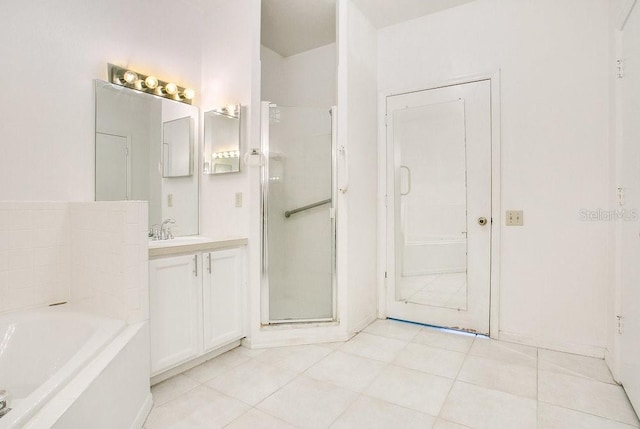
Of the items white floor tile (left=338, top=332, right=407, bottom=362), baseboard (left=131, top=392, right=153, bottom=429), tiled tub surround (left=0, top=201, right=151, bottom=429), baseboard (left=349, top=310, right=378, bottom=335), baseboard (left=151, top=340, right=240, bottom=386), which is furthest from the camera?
baseboard (left=349, top=310, right=378, bottom=335)

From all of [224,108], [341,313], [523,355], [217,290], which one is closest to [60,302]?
[217,290]

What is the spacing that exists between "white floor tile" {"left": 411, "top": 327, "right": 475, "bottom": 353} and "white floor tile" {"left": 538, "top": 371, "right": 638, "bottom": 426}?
517mm

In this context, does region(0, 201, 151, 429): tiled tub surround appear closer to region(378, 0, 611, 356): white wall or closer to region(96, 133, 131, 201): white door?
region(96, 133, 131, 201): white door

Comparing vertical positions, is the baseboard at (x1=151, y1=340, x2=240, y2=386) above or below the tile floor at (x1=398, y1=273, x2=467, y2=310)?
below

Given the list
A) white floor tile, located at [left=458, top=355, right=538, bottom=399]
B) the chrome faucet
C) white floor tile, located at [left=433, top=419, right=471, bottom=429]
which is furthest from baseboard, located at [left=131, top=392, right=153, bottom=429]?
white floor tile, located at [left=458, top=355, right=538, bottom=399]

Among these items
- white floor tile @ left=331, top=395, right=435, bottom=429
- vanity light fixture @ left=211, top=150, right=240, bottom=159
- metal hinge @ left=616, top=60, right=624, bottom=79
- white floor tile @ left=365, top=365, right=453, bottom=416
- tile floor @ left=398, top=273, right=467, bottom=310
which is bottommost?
white floor tile @ left=331, top=395, right=435, bottom=429

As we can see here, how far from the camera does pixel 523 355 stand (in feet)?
7.29

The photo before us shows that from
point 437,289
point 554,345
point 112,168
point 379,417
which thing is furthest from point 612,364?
point 112,168

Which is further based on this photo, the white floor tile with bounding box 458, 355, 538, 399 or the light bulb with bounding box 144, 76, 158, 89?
the light bulb with bounding box 144, 76, 158, 89

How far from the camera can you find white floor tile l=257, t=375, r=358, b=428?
60.9 inches

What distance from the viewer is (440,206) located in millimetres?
2744

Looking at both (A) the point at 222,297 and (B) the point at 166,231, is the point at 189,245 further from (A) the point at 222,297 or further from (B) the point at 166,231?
(B) the point at 166,231

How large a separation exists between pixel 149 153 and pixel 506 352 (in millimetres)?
2950

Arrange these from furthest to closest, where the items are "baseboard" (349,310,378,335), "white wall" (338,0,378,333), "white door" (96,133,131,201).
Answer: "baseboard" (349,310,378,335), "white wall" (338,0,378,333), "white door" (96,133,131,201)
